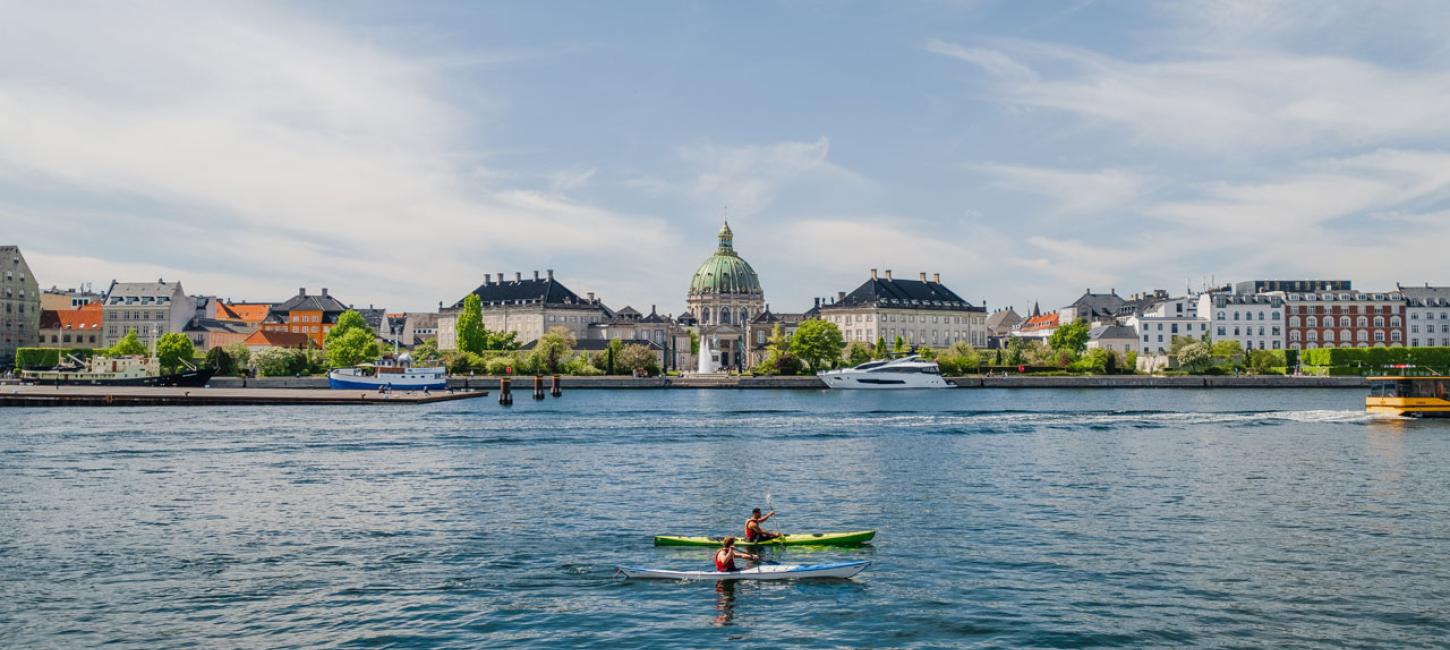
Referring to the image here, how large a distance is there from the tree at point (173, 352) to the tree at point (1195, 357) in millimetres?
140957

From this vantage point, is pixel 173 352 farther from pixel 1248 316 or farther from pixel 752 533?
pixel 1248 316

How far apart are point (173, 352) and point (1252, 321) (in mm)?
168023

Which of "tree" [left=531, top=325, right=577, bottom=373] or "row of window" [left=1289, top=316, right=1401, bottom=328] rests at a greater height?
"row of window" [left=1289, top=316, right=1401, bottom=328]

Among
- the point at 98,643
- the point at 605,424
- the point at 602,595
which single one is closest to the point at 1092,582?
the point at 602,595

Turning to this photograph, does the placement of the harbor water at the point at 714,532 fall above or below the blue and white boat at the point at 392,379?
below

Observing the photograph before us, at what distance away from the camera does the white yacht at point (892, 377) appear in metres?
158

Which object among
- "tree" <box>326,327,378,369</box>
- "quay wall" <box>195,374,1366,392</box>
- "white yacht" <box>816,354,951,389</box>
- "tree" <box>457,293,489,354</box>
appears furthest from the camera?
"tree" <box>457,293,489,354</box>

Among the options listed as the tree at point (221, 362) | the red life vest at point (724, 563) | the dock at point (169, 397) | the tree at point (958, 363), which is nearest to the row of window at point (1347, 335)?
the tree at point (958, 363)

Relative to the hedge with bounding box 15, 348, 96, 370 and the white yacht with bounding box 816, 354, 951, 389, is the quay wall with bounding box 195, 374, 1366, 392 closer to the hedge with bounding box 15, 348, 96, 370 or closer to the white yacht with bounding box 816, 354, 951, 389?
the white yacht with bounding box 816, 354, 951, 389

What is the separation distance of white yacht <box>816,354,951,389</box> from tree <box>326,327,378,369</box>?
220 feet

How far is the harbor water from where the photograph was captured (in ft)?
87.2

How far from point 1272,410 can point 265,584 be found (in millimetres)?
91204

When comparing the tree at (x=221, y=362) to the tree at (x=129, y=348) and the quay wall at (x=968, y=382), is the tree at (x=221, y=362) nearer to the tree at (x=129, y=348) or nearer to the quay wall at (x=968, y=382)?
the quay wall at (x=968, y=382)

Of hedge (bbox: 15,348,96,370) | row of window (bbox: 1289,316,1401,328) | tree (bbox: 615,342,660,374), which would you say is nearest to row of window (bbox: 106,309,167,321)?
hedge (bbox: 15,348,96,370)
